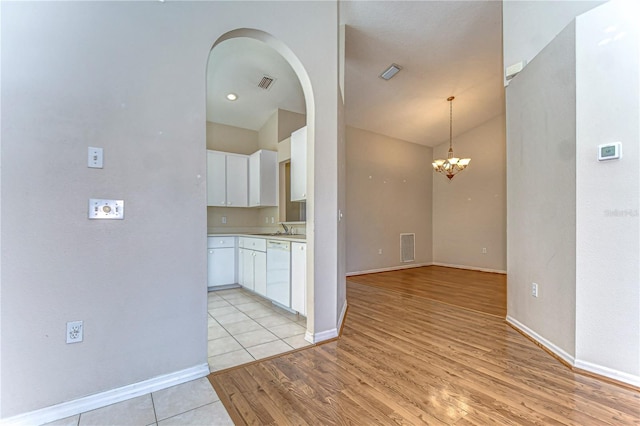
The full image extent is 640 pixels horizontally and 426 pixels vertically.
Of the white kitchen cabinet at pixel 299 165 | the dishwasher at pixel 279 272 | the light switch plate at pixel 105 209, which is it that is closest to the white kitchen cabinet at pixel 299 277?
the dishwasher at pixel 279 272

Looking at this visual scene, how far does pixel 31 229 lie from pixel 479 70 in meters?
5.40

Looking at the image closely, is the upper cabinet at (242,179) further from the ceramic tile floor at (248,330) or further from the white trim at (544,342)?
the white trim at (544,342)

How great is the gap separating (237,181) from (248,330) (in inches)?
110

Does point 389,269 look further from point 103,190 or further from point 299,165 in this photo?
point 103,190

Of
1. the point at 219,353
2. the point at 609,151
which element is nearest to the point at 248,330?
the point at 219,353

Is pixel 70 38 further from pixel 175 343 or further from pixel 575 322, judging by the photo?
pixel 575 322

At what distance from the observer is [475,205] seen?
21.3 ft

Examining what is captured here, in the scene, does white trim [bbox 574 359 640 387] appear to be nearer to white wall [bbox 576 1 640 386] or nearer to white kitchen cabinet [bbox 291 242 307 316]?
white wall [bbox 576 1 640 386]

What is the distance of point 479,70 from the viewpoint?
14.6 feet

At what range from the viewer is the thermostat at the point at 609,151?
6.17ft

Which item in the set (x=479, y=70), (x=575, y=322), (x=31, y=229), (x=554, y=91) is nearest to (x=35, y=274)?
(x=31, y=229)

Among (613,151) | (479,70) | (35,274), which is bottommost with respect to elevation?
(35,274)

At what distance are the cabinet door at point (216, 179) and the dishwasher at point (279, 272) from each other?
1.68 meters

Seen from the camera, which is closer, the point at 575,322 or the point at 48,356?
the point at 48,356
